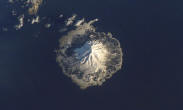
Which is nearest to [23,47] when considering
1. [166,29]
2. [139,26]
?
[139,26]

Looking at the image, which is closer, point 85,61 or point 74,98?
point 74,98

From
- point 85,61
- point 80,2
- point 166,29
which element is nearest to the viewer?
point 85,61

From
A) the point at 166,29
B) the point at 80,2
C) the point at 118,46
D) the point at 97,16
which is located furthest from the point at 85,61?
the point at 166,29

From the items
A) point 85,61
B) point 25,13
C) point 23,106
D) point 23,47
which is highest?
point 25,13

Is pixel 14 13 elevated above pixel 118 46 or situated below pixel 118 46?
above

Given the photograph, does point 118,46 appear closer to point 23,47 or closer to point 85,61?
point 85,61

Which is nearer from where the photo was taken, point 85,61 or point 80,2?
point 85,61

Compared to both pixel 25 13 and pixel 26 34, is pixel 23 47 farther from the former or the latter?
pixel 25 13

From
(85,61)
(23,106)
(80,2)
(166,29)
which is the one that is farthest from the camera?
(80,2)

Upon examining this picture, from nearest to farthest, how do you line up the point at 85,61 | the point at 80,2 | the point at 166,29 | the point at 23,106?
the point at 23,106, the point at 85,61, the point at 166,29, the point at 80,2
